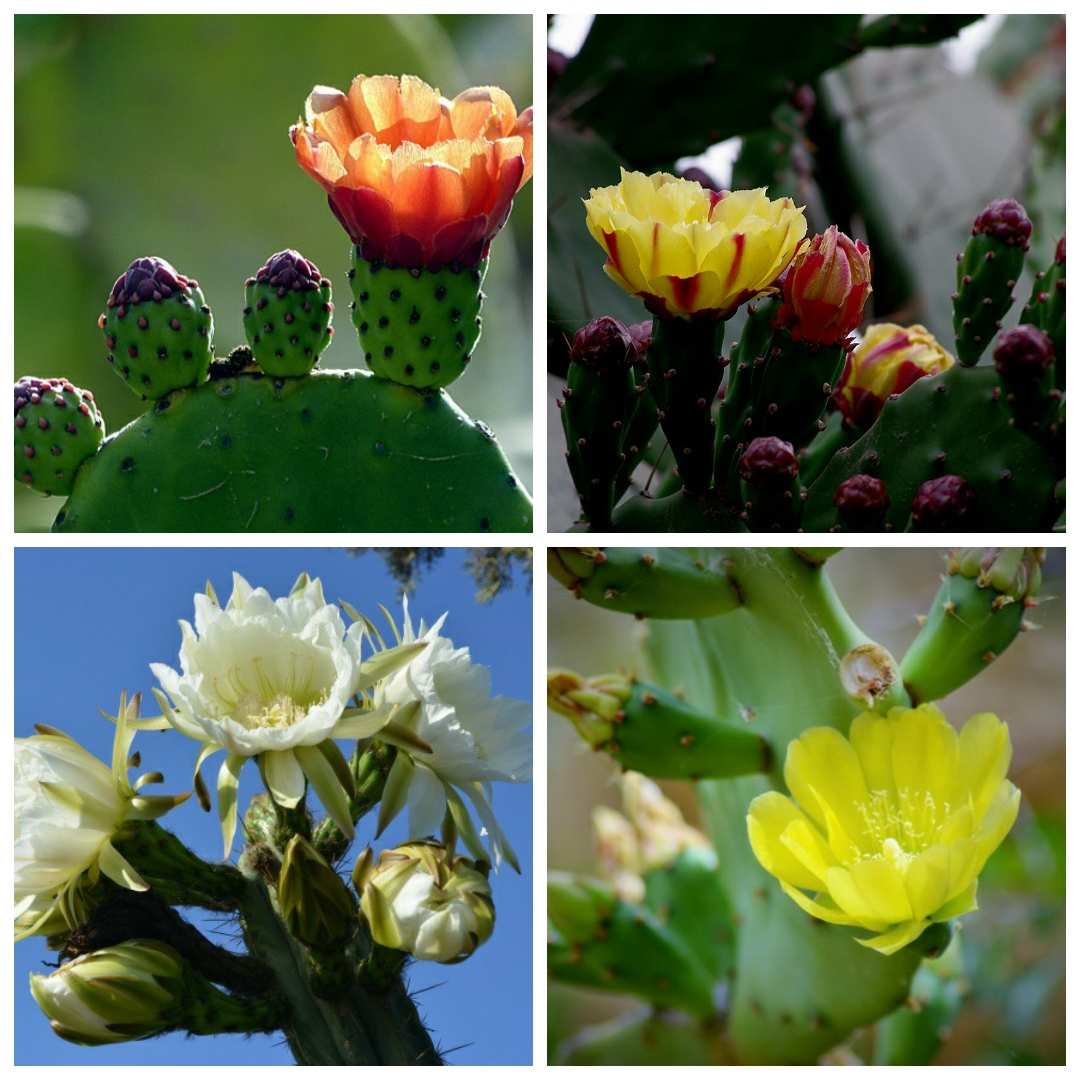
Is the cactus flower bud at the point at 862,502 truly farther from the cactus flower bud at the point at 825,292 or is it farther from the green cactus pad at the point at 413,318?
the green cactus pad at the point at 413,318

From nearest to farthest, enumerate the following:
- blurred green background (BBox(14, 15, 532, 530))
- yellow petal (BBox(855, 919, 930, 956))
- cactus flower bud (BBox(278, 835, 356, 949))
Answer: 1. cactus flower bud (BBox(278, 835, 356, 949))
2. yellow petal (BBox(855, 919, 930, 956))
3. blurred green background (BBox(14, 15, 532, 530))

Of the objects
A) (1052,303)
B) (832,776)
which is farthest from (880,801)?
(1052,303)

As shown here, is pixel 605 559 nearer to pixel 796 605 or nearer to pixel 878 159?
pixel 796 605

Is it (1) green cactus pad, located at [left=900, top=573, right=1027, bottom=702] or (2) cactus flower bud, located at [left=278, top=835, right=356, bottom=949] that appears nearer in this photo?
(2) cactus flower bud, located at [left=278, top=835, right=356, bottom=949]

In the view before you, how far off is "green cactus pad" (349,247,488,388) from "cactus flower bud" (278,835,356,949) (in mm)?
298

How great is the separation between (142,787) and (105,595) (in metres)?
0.15

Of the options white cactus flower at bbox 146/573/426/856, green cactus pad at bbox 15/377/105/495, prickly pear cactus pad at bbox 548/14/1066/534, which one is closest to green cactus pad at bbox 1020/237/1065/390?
prickly pear cactus pad at bbox 548/14/1066/534

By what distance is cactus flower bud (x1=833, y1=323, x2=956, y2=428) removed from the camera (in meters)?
0.90

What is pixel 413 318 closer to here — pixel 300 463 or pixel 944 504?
pixel 300 463

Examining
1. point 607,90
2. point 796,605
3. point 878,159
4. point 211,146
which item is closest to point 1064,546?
point 796,605

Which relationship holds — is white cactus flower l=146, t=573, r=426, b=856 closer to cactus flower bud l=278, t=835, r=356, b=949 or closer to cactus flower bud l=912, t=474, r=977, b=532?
cactus flower bud l=278, t=835, r=356, b=949

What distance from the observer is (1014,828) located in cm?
112

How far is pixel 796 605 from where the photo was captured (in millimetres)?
926

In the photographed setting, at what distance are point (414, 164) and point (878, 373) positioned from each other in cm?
34
